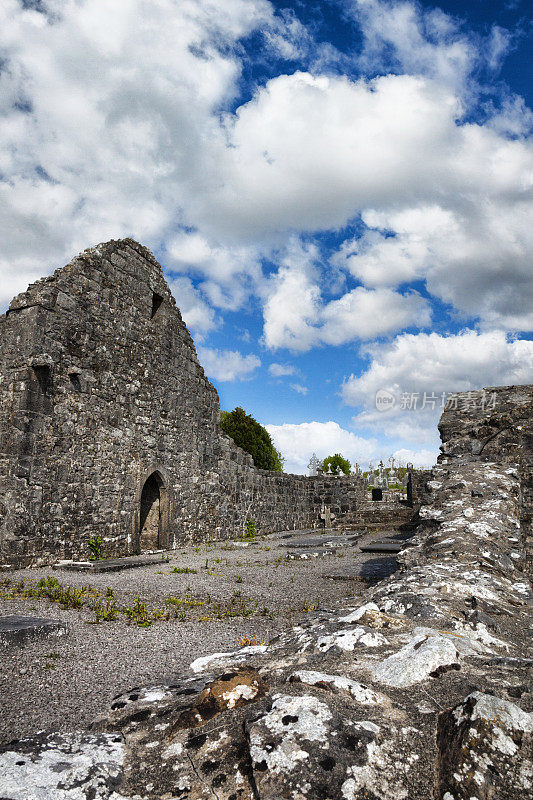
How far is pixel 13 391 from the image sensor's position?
8.71 m

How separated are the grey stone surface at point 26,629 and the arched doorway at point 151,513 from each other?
7.81 meters

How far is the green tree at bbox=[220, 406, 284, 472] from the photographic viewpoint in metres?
38.0

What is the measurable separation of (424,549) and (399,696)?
2827mm

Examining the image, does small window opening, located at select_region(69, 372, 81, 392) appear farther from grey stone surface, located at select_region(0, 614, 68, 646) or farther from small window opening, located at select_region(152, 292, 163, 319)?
grey stone surface, located at select_region(0, 614, 68, 646)

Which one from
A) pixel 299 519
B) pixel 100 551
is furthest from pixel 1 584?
pixel 299 519

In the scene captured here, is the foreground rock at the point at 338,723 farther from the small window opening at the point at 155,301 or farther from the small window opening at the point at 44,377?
the small window opening at the point at 155,301

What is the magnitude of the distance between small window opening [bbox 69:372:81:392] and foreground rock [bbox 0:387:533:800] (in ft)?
25.3

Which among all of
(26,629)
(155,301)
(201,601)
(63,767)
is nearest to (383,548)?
(201,601)

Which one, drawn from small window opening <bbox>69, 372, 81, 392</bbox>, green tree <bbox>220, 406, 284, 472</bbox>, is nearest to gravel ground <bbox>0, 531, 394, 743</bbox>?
small window opening <bbox>69, 372, 81, 392</bbox>

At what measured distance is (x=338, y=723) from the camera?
5.06ft

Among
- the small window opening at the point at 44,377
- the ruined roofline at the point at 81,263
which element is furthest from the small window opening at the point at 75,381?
the ruined roofline at the point at 81,263

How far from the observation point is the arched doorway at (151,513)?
39.9 ft

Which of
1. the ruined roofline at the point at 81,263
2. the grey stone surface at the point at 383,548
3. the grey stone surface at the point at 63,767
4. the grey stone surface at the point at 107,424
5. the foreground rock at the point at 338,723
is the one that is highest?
the ruined roofline at the point at 81,263

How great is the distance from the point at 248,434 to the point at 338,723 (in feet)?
121
